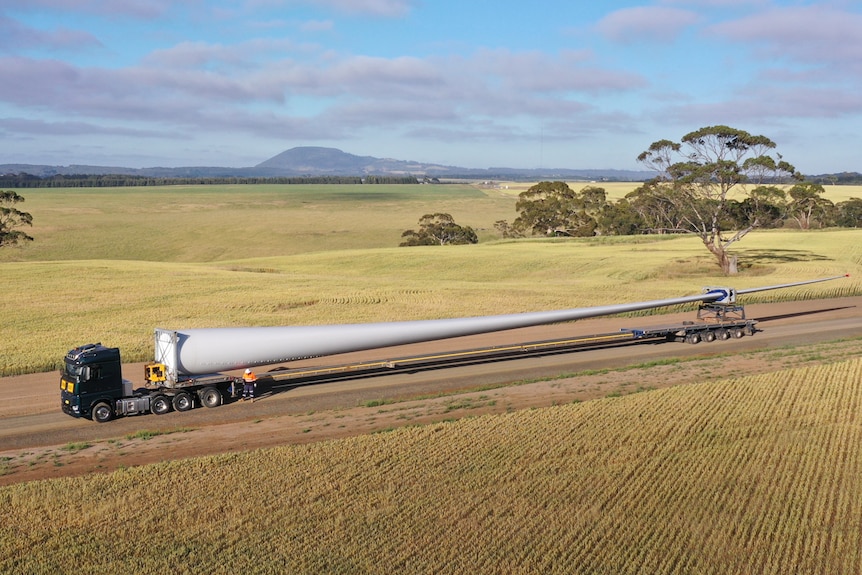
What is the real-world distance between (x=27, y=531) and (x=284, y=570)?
759 centimetres

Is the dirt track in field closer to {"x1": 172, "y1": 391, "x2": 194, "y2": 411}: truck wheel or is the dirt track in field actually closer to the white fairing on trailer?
{"x1": 172, "y1": 391, "x2": 194, "y2": 411}: truck wheel

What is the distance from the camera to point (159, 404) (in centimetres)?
3186

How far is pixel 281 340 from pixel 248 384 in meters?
2.41

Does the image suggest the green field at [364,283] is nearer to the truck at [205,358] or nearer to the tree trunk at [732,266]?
the tree trunk at [732,266]

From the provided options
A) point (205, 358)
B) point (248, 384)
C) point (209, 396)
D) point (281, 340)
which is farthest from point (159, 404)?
point (281, 340)

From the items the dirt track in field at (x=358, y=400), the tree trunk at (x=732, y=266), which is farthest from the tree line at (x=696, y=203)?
the dirt track in field at (x=358, y=400)

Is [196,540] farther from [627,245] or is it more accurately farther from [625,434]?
[627,245]

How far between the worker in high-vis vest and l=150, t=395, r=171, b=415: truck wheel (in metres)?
3.34

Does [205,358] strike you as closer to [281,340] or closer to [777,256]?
[281,340]

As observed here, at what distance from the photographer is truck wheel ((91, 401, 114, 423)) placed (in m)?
30.6

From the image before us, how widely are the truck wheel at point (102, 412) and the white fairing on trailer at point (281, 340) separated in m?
2.72

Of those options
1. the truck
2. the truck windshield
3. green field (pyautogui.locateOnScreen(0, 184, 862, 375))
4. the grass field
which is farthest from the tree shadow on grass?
Answer: the truck windshield

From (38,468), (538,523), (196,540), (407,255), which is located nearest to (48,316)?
(38,468)

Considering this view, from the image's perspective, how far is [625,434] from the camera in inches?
1093
